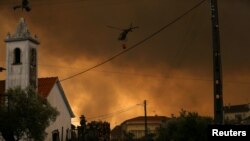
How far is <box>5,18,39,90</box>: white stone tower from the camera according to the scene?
77250mm

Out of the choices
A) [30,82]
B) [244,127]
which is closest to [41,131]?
[30,82]

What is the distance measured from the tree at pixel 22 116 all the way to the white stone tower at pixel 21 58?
42.1 feet

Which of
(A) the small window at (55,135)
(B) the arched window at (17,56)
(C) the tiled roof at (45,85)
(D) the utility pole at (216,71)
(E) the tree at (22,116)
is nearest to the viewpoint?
(D) the utility pole at (216,71)

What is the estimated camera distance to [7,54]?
259 ft

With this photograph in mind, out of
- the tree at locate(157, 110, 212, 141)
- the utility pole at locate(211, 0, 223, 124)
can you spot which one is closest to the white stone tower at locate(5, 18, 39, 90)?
the tree at locate(157, 110, 212, 141)

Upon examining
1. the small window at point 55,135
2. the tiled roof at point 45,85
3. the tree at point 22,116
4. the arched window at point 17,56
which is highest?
the arched window at point 17,56

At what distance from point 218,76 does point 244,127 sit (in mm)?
4290

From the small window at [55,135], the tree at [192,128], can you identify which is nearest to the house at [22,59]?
the small window at [55,135]

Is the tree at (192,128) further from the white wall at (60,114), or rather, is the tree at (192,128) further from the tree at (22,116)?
the white wall at (60,114)

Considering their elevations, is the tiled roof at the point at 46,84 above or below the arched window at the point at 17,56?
below

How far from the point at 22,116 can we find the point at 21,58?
684 inches

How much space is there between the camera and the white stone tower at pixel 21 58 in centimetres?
7725

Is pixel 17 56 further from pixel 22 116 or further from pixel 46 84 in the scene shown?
pixel 22 116

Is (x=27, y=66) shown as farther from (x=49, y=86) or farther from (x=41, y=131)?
(x=41, y=131)
